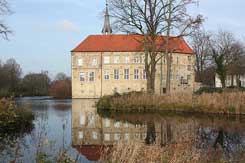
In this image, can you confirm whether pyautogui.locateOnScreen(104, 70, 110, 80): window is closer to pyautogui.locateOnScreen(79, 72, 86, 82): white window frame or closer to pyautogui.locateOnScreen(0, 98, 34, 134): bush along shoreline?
pyautogui.locateOnScreen(79, 72, 86, 82): white window frame

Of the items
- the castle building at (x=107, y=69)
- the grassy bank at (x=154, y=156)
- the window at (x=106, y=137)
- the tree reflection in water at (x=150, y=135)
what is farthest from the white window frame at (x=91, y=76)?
the grassy bank at (x=154, y=156)

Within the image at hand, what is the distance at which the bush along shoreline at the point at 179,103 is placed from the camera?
2158 cm

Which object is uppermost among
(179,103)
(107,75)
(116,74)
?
(116,74)

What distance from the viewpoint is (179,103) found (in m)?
23.9

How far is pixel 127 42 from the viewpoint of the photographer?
5931cm

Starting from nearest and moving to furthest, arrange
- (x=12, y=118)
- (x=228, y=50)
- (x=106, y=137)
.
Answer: (x=106, y=137), (x=12, y=118), (x=228, y=50)

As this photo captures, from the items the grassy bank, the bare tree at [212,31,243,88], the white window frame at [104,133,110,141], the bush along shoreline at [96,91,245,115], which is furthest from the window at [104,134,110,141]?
the bare tree at [212,31,243,88]

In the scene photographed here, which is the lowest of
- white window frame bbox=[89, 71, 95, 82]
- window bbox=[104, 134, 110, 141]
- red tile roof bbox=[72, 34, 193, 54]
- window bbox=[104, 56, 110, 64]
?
window bbox=[104, 134, 110, 141]

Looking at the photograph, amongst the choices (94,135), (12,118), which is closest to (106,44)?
(12,118)

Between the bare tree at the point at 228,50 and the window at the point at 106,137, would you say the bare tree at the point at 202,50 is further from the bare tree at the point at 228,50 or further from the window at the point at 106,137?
the window at the point at 106,137

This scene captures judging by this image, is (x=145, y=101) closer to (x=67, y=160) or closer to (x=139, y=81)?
(x=67, y=160)

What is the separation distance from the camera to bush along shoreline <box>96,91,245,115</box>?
21.6 m

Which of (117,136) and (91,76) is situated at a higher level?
(91,76)

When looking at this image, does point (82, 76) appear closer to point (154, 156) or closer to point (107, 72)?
point (107, 72)
